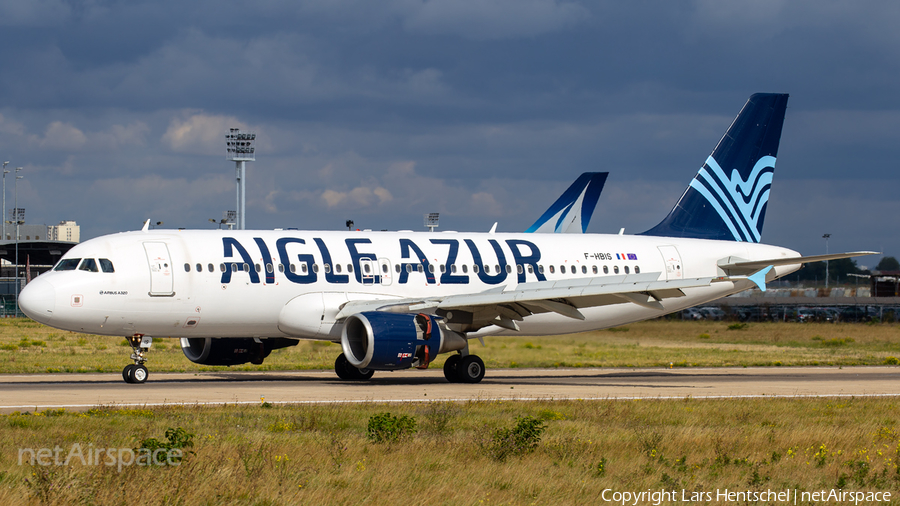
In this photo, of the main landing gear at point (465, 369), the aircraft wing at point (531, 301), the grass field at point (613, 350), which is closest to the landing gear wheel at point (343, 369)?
the aircraft wing at point (531, 301)

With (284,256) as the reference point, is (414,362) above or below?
below

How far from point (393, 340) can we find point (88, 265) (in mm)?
8159

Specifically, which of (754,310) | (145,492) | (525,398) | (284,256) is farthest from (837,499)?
(754,310)

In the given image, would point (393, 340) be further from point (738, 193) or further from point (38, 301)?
point (738, 193)

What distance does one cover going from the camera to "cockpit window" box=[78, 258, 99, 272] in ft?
84.7

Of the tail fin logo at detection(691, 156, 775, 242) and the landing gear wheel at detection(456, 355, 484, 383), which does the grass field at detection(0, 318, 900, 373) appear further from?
the landing gear wheel at detection(456, 355, 484, 383)

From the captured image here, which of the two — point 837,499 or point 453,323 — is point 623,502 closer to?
point 837,499

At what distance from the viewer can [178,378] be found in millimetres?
29672

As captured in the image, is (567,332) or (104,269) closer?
(104,269)

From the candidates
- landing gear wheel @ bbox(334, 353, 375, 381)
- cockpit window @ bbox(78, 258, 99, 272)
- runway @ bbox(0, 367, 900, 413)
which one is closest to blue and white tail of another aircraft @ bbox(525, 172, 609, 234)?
runway @ bbox(0, 367, 900, 413)

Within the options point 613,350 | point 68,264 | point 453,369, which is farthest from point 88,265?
point 613,350

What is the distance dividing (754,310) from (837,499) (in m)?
95.7

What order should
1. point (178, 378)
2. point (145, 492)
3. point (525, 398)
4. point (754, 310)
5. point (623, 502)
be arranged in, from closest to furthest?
point (145, 492), point (623, 502), point (525, 398), point (178, 378), point (754, 310)

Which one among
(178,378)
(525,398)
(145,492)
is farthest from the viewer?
(178,378)
